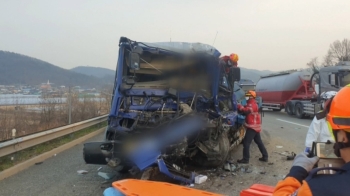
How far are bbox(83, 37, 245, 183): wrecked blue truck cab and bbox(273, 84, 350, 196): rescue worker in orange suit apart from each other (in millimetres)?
3732

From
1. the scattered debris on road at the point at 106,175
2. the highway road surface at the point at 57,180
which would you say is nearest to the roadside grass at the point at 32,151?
the highway road surface at the point at 57,180

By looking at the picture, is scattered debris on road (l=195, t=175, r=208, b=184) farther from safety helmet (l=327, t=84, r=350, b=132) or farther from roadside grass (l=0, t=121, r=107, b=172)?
safety helmet (l=327, t=84, r=350, b=132)

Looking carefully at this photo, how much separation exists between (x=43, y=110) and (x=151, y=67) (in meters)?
6.55

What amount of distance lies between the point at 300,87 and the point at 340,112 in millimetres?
19965

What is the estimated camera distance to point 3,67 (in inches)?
563

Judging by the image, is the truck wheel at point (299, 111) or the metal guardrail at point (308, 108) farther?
the truck wheel at point (299, 111)

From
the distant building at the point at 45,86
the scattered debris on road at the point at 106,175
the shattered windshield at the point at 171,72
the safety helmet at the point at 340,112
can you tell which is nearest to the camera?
the safety helmet at the point at 340,112

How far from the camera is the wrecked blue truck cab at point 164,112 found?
215 inches

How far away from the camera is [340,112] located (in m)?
1.62

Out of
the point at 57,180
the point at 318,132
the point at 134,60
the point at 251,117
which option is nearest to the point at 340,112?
the point at 318,132

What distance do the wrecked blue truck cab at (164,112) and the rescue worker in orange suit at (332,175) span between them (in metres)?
3.73

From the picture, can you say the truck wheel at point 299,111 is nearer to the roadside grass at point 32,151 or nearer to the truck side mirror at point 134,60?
the roadside grass at point 32,151

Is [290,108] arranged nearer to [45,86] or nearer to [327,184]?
[45,86]

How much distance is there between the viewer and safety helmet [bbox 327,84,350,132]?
1579 mm
